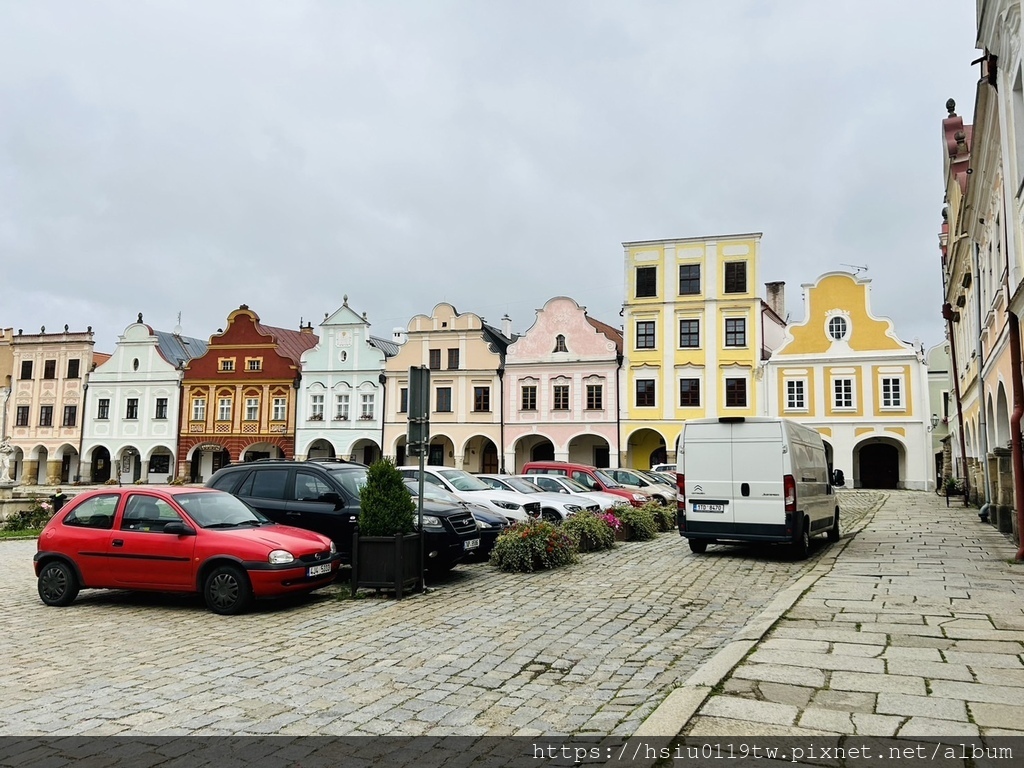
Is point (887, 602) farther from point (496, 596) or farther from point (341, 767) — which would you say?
point (341, 767)

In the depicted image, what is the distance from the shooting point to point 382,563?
10172mm

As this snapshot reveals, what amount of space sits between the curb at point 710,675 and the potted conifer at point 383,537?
4.37 metres

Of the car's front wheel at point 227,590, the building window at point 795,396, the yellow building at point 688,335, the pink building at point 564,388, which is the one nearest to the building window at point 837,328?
the building window at point 795,396

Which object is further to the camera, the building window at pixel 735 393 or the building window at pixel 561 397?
the building window at pixel 561 397

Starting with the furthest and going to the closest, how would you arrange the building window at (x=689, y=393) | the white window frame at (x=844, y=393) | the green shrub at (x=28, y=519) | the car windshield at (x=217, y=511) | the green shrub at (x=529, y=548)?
the building window at (x=689, y=393) → the white window frame at (x=844, y=393) → the green shrub at (x=28, y=519) → the green shrub at (x=529, y=548) → the car windshield at (x=217, y=511)

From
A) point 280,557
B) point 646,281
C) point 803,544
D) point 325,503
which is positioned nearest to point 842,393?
point 646,281

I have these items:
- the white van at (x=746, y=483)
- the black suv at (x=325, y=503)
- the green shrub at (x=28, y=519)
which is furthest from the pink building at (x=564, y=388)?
the black suv at (x=325, y=503)

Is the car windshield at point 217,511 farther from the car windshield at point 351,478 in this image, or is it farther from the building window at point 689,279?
the building window at point 689,279

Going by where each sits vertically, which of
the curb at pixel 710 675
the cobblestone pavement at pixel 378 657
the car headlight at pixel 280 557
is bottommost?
the cobblestone pavement at pixel 378 657

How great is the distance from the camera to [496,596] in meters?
10.3

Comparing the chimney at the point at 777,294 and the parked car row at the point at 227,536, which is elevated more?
the chimney at the point at 777,294

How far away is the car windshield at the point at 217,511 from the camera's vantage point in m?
9.92

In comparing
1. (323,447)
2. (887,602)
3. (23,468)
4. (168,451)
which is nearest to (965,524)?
(887,602)

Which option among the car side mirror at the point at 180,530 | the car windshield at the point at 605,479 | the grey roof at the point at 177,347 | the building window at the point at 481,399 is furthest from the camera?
the grey roof at the point at 177,347
